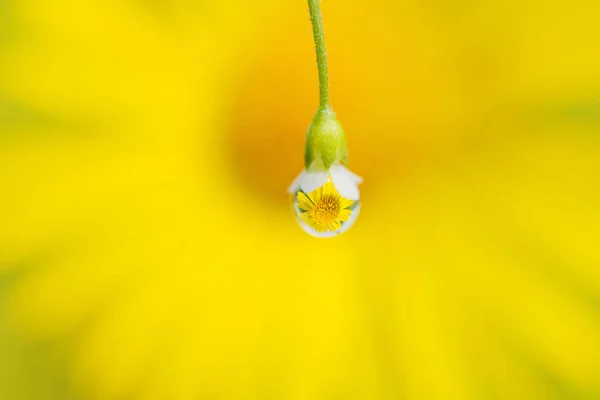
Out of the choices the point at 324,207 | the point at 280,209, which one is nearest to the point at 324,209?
the point at 324,207

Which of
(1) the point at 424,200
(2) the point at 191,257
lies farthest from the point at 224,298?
(1) the point at 424,200

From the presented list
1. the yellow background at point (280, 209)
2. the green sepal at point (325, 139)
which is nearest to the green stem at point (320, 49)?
the green sepal at point (325, 139)

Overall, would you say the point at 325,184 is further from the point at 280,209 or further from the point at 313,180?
the point at 280,209

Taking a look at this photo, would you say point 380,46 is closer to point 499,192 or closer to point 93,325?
point 499,192

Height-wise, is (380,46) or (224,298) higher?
(380,46)

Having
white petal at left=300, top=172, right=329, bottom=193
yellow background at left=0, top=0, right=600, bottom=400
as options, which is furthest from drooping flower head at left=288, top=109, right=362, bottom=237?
yellow background at left=0, top=0, right=600, bottom=400

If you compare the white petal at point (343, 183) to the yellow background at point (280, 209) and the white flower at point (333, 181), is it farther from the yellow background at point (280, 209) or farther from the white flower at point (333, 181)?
the yellow background at point (280, 209)

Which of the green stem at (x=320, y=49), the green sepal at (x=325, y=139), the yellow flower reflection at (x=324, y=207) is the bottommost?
the yellow flower reflection at (x=324, y=207)
